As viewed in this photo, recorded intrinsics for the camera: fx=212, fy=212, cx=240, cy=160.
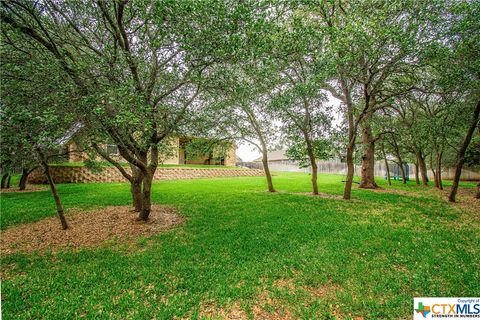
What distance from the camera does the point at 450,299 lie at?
10.7 ft

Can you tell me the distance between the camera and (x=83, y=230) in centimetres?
641

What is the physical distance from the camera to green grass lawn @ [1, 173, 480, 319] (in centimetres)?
309

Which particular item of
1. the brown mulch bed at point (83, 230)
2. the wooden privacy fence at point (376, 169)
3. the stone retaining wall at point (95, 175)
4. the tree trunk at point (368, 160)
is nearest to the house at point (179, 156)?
the stone retaining wall at point (95, 175)

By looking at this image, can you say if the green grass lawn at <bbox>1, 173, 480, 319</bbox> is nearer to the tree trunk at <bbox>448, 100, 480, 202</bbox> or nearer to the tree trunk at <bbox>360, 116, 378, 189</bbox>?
the tree trunk at <bbox>448, 100, 480, 202</bbox>

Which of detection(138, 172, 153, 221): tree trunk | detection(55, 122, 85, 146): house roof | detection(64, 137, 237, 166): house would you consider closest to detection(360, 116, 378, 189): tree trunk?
detection(64, 137, 237, 166): house

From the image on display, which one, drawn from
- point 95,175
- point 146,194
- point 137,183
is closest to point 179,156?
point 95,175

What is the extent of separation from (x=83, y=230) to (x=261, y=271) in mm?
5670

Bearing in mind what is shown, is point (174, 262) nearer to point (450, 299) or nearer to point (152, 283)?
point (152, 283)

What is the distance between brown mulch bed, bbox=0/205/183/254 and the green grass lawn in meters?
0.57

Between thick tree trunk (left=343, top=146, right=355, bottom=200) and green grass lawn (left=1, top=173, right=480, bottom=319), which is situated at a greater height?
thick tree trunk (left=343, top=146, right=355, bottom=200)

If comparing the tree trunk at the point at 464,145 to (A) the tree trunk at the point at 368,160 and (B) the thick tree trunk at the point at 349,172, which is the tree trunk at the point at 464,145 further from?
(A) the tree trunk at the point at 368,160

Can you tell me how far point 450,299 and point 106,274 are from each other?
5755 millimetres

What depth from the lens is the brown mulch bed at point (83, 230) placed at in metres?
5.44

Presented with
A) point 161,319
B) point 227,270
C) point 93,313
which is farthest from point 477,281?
point 93,313
